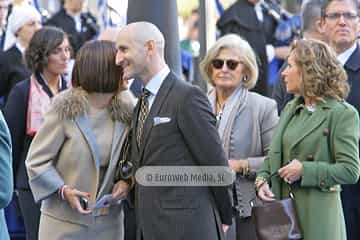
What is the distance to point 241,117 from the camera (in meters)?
6.42

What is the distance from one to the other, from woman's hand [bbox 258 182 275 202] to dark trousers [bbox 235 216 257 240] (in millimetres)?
339

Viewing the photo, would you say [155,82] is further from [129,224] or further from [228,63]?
[129,224]

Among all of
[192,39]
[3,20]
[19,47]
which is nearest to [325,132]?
[19,47]

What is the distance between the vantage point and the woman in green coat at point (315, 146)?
5770 mm

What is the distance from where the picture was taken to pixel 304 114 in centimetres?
597

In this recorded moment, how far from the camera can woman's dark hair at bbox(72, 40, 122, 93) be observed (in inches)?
227

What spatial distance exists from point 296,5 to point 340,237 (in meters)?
9.96

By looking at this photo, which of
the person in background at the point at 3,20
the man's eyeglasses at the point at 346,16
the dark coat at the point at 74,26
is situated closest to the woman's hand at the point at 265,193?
the man's eyeglasses at the point at 346,16

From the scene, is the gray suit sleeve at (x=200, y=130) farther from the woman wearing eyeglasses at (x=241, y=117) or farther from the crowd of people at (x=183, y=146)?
the woman wearing eyeglasses at (x=241, y=117)

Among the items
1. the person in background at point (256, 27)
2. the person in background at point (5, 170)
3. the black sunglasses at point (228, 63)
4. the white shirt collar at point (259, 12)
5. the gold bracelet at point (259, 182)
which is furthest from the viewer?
the white shirt collar at point (259, 12)

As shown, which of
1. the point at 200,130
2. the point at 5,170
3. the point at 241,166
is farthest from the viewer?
the point at 241,166

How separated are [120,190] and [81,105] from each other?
555 millimetres

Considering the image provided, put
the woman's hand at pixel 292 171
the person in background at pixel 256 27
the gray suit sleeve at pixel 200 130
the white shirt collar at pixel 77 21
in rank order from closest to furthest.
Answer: the gray suit sleeve at pixel 200 130
the woman's hand at pixel 292 171
the person in background at pixel 256 27
the white shirt collar at pixel 77 21

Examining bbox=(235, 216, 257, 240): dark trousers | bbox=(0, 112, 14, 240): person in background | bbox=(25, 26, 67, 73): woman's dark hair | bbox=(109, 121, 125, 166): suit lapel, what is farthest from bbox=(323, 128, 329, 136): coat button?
bbox=(25, 26, 67, 73): woman's dark hair
